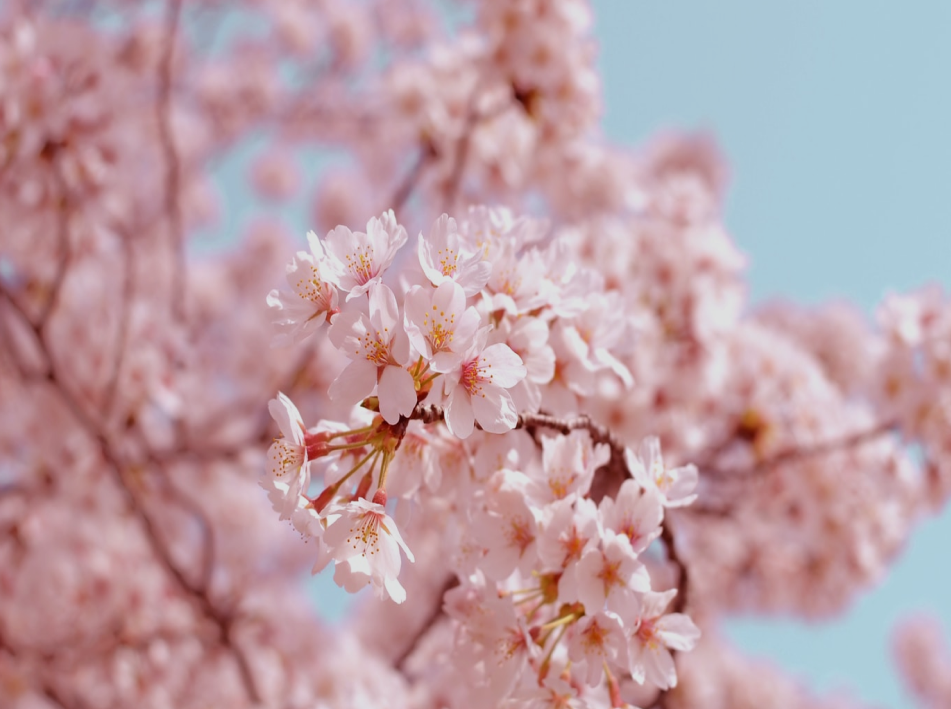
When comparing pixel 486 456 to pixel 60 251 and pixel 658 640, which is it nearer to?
pixel 658 640

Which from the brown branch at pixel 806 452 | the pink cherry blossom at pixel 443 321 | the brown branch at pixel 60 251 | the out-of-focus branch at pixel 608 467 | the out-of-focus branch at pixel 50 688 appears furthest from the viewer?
the brown branch at pixel 806 452

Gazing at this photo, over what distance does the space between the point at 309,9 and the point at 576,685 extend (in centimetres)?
951

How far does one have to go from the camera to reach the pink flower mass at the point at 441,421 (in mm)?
1118

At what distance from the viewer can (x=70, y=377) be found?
3.78m

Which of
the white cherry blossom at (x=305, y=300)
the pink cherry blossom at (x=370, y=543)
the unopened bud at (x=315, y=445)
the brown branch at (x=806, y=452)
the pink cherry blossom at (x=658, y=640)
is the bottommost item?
the pink cherry blossom at (x=370, y=543)

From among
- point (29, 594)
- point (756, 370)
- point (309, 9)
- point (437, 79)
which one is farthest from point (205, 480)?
point (309, 9)

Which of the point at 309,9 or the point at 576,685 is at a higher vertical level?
the point at 309,9

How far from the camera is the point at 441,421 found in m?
1.21

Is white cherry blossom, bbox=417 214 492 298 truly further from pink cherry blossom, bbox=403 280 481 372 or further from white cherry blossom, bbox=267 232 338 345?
white cherry blossom, bbox=267 232 338 345

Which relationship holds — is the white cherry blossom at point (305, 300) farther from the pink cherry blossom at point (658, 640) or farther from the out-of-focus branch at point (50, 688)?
the out-of-focus branch at point (50, 688)

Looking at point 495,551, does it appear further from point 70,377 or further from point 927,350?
point 70,377

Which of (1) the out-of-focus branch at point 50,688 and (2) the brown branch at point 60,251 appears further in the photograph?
(1) the out-of-focus branch at point 50,688

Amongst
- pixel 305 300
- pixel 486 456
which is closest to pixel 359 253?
pixel 305 300

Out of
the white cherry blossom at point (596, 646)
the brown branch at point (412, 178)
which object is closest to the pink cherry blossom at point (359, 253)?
the white cherry blossom at point (596, 646)
